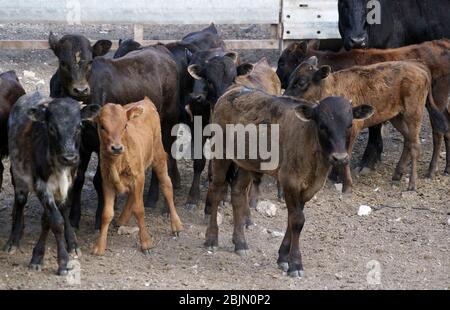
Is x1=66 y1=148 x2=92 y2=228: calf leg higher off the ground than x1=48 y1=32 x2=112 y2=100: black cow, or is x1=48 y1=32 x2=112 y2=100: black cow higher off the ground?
x1=48 y1=32 x2=112 y2=100: black cow

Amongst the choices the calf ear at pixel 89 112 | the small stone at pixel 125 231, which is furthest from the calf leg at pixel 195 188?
the calf ear at pixel 89 112

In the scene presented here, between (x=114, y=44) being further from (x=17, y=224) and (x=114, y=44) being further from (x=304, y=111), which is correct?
(x=304, y=111)

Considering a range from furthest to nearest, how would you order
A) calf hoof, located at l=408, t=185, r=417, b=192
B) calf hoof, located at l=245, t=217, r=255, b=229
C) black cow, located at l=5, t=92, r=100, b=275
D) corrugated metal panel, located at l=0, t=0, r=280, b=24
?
corrugated metal panel, located at l=0, t=0, r=280, b=24, calf hoof, located at l=408, t=185, r=417, b=192, calf hoof, located at l=245, t=217, r=255, b=229, black cow, located at l=5, t=92, r=100, b=275

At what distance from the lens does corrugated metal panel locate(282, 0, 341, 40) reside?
49.9ft

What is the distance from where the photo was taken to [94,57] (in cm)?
1066

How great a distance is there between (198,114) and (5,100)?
213cm

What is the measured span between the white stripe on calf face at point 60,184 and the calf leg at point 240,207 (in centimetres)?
156

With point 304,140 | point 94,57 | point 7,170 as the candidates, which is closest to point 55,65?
point 7,170

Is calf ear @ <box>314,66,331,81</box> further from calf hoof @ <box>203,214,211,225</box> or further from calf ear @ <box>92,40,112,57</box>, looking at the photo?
calf ear @ <box>92,40,112,57</box>

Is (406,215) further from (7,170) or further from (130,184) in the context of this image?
(7,170)

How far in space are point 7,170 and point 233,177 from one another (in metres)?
3.13

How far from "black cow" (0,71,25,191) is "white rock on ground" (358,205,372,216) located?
3.66 meters

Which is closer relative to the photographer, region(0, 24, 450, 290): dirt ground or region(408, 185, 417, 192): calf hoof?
region(0, 24, 450, 290): dirt ground

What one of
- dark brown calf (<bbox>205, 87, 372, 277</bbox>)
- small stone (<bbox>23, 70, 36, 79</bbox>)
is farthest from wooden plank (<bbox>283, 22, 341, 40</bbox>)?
dark brown calf (<bbox>205, 87, 372, 277</bbox>)
